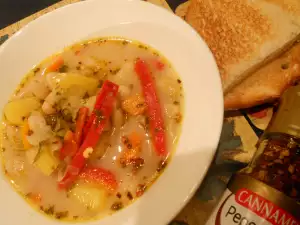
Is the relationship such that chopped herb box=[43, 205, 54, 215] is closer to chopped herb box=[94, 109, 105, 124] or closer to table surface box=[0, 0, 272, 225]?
chopped herb box=[94, 109, 105, 124]

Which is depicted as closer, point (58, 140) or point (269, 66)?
point (58, 140)

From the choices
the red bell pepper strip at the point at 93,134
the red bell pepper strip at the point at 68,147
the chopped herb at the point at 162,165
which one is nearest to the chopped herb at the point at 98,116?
the red bell pepper strip at the point at 93,134

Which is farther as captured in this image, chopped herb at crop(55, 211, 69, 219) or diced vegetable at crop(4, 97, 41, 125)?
diced vegetable at crop(4, 97, 41, 125)

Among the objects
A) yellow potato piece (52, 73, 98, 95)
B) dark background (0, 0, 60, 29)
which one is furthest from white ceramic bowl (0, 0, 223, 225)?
dark background (0, 0, 60, 29)

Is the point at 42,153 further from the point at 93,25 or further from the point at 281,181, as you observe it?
the point at 281,181

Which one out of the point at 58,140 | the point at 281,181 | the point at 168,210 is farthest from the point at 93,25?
the point at 281,181

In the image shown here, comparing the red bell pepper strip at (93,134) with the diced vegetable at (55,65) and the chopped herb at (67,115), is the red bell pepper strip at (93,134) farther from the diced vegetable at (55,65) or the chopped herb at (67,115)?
the diced vegetable at (55,65)
